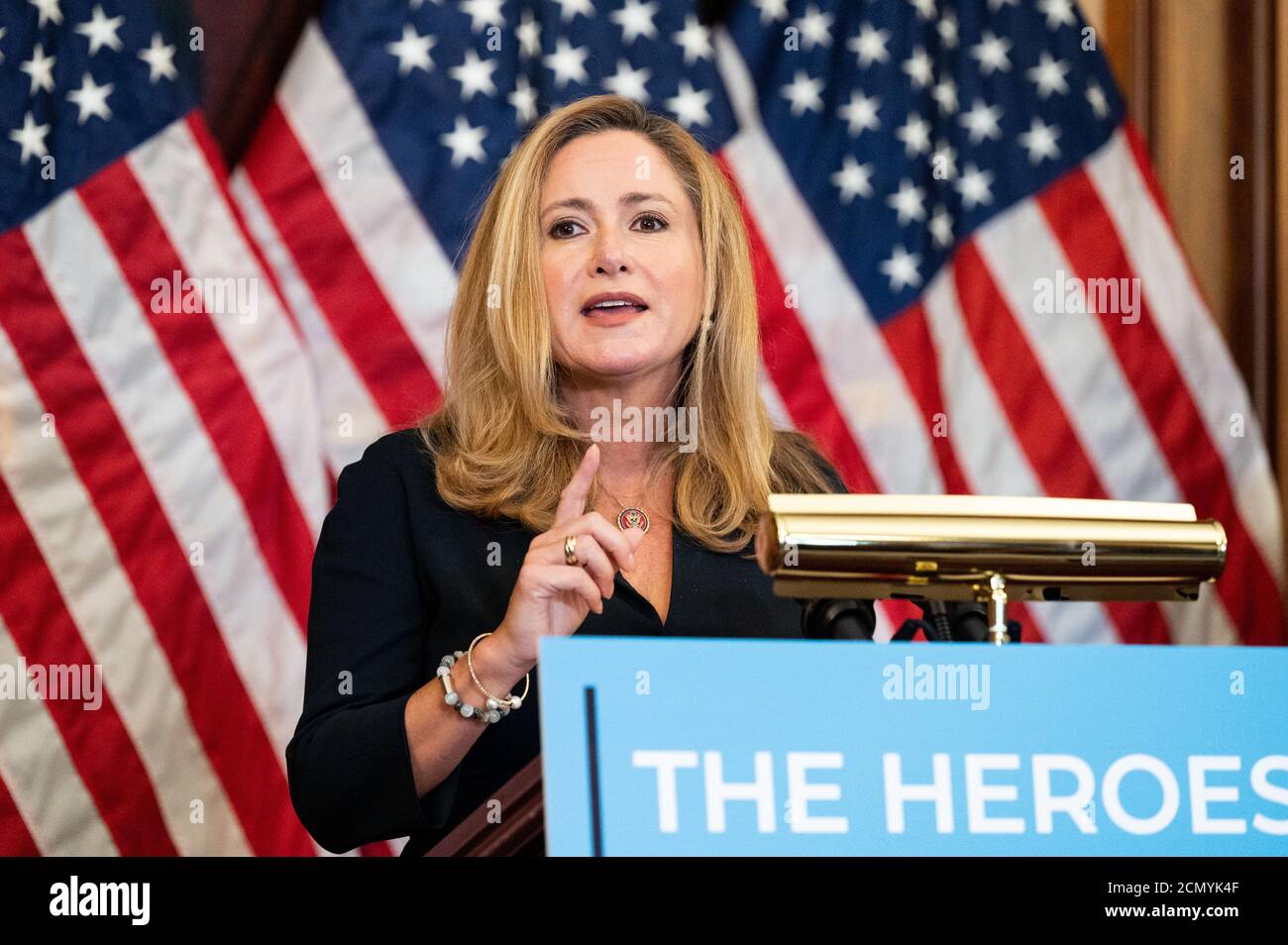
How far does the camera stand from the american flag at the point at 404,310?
8.29 feet

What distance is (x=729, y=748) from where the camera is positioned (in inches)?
34.4

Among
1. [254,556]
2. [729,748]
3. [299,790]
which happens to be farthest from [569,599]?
[254,556]

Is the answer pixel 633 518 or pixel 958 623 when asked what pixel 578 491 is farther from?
pixel 633 518

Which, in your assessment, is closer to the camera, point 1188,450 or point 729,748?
point 729,748

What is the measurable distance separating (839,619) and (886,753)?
0.60 feet

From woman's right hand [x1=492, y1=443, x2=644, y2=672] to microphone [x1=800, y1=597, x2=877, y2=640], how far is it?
0.46 feet

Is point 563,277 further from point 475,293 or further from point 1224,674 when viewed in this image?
point 1224,674

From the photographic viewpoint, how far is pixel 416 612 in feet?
5.19

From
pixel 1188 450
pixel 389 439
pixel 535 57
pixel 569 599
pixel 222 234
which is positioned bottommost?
pixel 569 599

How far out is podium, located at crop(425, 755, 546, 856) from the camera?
0.92 metres

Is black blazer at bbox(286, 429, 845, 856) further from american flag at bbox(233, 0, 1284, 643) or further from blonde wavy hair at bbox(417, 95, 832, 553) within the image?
american flag at bbox(233, 0, 1284, 643)

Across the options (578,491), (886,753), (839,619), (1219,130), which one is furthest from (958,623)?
(1219,130)

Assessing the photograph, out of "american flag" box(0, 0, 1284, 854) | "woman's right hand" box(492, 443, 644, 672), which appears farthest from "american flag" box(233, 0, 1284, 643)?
"woman's right hand" box(492, 443, 644, 672)
